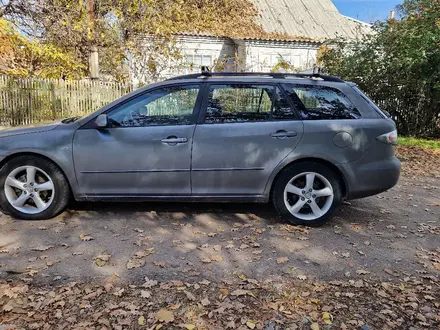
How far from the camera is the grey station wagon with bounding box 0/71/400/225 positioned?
424 cm

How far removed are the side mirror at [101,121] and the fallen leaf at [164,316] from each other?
7.44ft

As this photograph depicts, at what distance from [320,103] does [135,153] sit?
7.28 ft

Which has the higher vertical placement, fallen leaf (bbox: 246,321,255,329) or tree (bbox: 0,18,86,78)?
tree (bbox: 0,18,86,78)

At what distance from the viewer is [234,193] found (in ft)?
14.2

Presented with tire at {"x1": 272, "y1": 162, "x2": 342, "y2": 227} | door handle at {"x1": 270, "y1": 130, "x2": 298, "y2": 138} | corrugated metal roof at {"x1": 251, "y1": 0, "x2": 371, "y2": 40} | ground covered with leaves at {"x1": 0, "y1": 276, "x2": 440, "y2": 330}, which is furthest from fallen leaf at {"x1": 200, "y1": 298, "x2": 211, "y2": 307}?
corrugated metal roof at {"x1": 251, "y1": 0, "x2": 371, "y2": 40}

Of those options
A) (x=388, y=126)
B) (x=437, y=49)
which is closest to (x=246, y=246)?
(x=388, y=126)

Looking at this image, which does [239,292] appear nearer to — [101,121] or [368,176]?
[368,176]

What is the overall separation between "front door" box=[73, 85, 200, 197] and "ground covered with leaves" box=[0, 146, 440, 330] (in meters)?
Answer: 0.47

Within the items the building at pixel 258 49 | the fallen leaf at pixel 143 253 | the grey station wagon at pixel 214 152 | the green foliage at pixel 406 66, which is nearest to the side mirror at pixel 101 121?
the grey station wagon at pixel 214 152

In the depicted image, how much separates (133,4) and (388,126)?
13.1 metres

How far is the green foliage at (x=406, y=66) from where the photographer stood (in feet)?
35.9

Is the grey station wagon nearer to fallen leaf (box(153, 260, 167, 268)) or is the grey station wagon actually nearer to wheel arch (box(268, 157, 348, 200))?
wheel arch (box(268, 157, 348, 200))

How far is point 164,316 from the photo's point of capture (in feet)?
8.75

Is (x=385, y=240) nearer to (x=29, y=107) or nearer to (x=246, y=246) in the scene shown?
(x=246, y=246)
